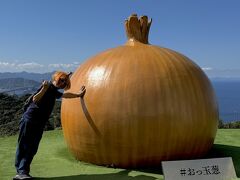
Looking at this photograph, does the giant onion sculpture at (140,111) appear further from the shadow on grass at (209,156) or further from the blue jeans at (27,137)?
the blue jeans at (27,137)

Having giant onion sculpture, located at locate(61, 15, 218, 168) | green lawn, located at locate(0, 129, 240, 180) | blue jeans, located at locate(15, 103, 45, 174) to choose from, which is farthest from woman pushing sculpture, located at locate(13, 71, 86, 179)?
giant onion sculpture, located at locate(61, 15, 218, 168)

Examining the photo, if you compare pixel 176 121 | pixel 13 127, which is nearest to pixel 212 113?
pixel 176 121

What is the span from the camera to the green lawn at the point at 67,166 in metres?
8.66

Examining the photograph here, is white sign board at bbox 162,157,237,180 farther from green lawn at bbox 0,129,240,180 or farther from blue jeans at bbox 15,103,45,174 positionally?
blue jeans at bbox 15,103,45,174

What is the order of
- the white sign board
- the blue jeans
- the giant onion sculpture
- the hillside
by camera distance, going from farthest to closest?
the hillside, the giant onion sculpture, the blue jeans, the white sign board

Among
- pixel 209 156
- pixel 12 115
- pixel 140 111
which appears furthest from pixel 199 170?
pixel 12 115

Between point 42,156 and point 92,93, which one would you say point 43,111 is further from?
point 42,156

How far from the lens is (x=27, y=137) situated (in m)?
8.14

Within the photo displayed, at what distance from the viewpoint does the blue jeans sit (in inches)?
319

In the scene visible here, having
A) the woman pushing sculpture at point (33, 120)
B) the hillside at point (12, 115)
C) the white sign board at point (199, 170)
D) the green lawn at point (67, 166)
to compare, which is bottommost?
the hillside at point (12, 115)

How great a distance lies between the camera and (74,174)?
8.80m

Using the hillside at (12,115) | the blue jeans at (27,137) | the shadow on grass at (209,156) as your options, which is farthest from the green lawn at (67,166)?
the hillside at (12,115)

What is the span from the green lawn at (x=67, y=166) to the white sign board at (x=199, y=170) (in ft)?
3.65

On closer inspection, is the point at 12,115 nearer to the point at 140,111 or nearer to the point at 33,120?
the point at 140,111
